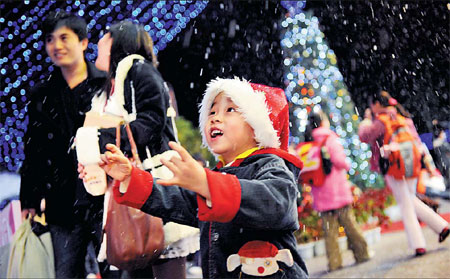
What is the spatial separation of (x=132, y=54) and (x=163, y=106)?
36 centimetres

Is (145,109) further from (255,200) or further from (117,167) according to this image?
(255,200)

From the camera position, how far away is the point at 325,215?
17.3 ft

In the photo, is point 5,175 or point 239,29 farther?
point 239,29

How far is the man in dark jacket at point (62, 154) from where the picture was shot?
3.03 meters

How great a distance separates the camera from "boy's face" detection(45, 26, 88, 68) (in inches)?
Result: 135

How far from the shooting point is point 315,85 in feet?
25.3

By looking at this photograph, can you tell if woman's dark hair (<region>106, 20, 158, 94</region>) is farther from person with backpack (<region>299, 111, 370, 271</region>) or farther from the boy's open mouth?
person with backpack (<region>299, 111, 370, 271</region>)

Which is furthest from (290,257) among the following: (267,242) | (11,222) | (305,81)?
(305,81)

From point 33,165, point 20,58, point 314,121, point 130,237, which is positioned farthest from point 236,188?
point 314,121

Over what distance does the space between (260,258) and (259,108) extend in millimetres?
548

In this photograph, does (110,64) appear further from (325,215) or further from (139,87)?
(325,215)

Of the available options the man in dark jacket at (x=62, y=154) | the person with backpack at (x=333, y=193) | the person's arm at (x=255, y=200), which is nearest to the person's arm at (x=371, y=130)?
the person with backpack at (x=333, y=193)

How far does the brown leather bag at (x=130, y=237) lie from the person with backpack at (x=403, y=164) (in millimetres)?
3019

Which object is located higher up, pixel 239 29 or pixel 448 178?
pixel 239 29
